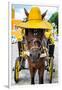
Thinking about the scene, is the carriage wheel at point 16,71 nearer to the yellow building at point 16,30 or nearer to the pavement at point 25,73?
the pavement at point 25,73

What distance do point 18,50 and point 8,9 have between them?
12.5 inches

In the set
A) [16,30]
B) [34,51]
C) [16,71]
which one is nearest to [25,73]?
[16,71]

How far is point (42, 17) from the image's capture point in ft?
5.58

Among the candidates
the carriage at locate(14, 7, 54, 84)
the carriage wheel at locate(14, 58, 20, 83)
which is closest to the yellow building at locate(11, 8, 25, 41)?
the carriage at locate(14, 7, 54, 84)

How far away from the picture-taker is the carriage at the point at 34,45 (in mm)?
1682

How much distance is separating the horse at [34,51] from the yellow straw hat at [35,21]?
4 cm

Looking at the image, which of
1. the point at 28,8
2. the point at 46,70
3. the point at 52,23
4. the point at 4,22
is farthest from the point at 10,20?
the point at 46,70

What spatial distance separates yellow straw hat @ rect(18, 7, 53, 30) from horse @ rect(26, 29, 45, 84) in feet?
0.12

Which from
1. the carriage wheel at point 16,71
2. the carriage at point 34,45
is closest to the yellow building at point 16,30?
the carriage at point 34,45

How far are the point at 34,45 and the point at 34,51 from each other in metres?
0.05

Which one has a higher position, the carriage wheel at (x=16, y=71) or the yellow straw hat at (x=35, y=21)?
the yellow straw hat at (x=35, y=21)

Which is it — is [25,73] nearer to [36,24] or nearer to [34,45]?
[34,45]

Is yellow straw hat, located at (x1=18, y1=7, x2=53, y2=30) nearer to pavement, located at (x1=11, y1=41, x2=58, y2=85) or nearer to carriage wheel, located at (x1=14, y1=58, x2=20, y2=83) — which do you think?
pavement, located at (x1=11, y1=41, x2=58, y2=85)

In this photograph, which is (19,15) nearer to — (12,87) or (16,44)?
(16,44)
